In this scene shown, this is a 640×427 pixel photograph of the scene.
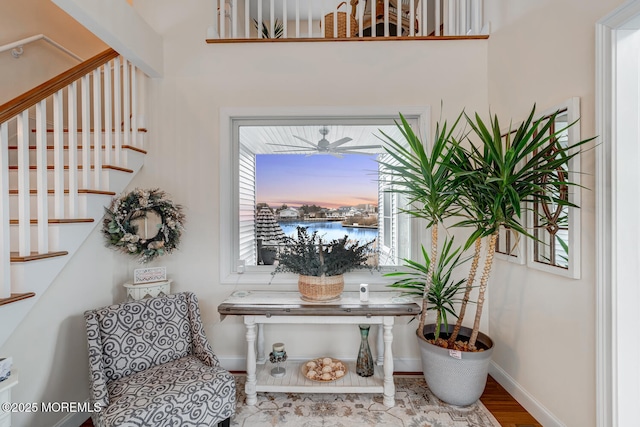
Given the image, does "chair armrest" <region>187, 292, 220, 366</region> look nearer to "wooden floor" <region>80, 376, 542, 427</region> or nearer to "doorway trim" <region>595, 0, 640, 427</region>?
"wooden floor" <region>80, 376, 542, 427</region>

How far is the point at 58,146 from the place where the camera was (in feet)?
5.98

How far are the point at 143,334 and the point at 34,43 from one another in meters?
2.82

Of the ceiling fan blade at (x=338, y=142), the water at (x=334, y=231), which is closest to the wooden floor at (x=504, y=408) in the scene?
the water at (x=334, y=231)

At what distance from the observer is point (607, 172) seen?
4.96 ft

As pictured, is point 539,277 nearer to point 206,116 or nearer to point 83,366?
point 206,116

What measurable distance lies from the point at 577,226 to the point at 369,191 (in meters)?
1.44

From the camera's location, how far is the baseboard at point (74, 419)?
1871 mm

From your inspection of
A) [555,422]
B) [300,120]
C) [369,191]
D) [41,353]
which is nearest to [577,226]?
[555,422]

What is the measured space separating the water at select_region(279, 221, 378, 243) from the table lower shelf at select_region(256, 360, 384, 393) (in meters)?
1.05

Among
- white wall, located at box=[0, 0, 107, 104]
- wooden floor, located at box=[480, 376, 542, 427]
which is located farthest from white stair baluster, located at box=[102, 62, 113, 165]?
wooden floor, located at box=[480, 376, 542, 427]

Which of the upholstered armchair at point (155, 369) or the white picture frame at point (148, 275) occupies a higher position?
the white picture frame at point (148, 275)

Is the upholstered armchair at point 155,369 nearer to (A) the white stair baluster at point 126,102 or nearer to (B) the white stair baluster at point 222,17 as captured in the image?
(A) the white stair baluster at point 126,102

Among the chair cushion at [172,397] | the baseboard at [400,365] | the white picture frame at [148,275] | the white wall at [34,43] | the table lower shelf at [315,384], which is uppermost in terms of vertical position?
the white wall at [34,43]

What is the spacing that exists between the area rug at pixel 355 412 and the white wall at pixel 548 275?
1.42 ft
